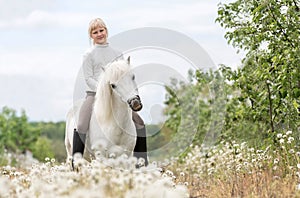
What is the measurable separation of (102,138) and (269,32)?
3468 mm

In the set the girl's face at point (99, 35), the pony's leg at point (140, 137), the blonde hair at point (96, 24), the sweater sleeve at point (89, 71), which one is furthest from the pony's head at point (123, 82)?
the blonde hair at point (96, 24)

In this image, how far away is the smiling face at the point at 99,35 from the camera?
9750 mm

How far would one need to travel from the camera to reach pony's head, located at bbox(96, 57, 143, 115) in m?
8.33

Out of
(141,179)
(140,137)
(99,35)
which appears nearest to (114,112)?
(140,137)

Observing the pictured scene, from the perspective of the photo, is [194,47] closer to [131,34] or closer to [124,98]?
[131,34]

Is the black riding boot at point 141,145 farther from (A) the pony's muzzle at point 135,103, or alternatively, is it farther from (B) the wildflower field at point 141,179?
(A) the pony's muzzle at point 135,103

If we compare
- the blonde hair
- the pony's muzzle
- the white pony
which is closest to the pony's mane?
the white pony

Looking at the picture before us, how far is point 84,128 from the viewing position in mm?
9461

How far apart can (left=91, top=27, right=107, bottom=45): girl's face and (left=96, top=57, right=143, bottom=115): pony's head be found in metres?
1.03

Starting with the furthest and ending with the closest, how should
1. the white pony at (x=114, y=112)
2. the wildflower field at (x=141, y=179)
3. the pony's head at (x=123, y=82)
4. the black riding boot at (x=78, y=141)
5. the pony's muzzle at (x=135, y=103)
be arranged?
the black riding boot at (x=78, y=141) → the white pony at (x=114, y=112) → the pony's head at (x=123, y=82) → the pony's muzzle at (x=135, y=103) → the wildflower field at (x=141, y=179)

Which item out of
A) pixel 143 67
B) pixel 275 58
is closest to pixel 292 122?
pixel 275 58

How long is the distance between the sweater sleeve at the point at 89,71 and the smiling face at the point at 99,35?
13.6 inches

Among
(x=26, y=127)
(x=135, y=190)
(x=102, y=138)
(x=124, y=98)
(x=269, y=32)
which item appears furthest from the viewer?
(x=26, y=127)

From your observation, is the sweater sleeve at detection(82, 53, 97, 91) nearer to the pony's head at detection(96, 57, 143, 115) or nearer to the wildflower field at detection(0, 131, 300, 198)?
the pony's head at detection(96, 57, 143, 115)
